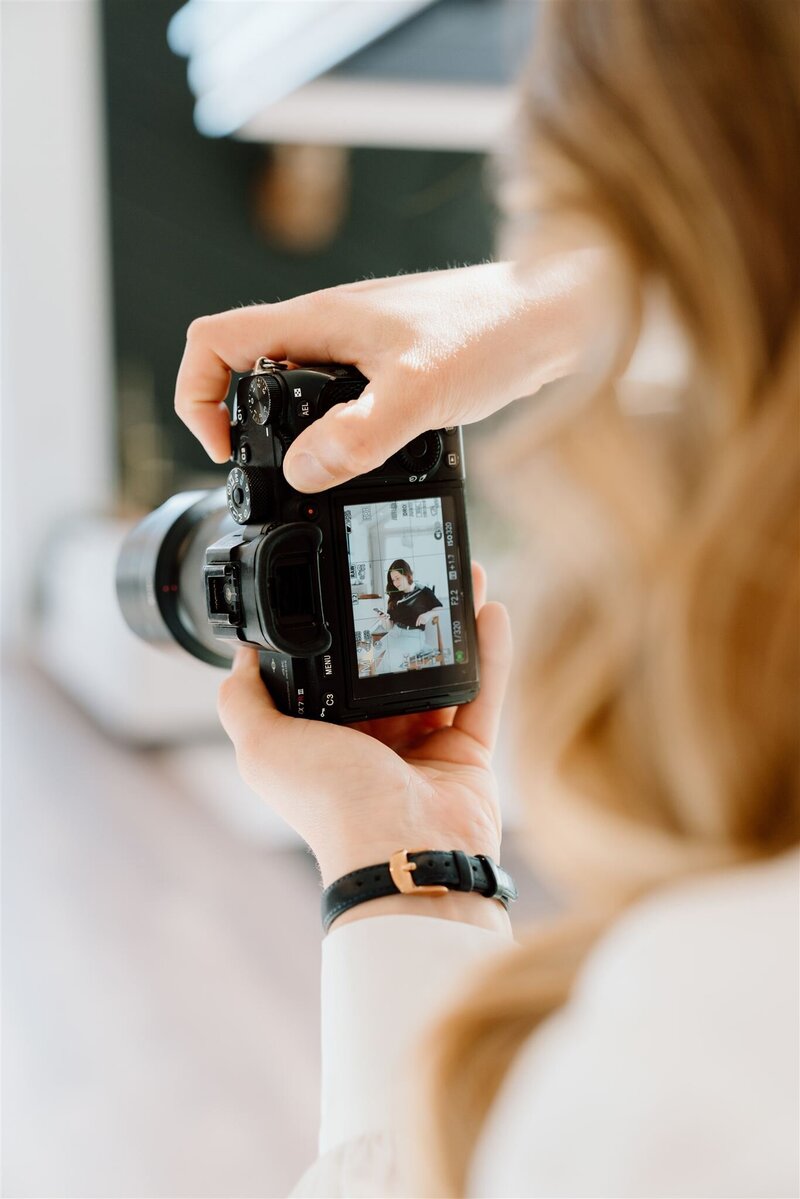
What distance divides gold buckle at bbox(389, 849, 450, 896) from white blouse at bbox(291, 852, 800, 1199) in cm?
21

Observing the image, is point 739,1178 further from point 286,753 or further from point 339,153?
point 339,153

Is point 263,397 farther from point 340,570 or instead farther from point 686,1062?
point 686,1062

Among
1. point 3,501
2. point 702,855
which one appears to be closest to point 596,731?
point 702,855

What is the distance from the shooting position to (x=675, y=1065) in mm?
321

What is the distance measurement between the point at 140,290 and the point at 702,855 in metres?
3.13

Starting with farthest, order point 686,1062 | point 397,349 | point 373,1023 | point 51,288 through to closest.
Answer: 1. point 51,288
2. point 397,349
3. point 373,1023
4. point 686,1062

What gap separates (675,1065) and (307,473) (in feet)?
1.31

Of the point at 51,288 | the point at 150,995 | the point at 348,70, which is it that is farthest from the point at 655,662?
the point at 51,288

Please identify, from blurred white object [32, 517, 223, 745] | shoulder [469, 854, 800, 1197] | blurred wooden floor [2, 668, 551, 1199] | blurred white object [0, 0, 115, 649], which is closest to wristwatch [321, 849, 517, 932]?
shoulder [469, 854, 800, 1197]

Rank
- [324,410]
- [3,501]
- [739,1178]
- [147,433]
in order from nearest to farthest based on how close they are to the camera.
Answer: [739,1178], [324,410], [3,501], [147,433]

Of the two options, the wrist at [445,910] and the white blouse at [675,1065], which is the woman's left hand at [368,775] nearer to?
the wrist at [445,910]

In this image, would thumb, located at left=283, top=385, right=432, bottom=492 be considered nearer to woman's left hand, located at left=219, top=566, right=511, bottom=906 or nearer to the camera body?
the camera body

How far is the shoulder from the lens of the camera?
1.03 ft

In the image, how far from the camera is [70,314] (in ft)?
10.1
